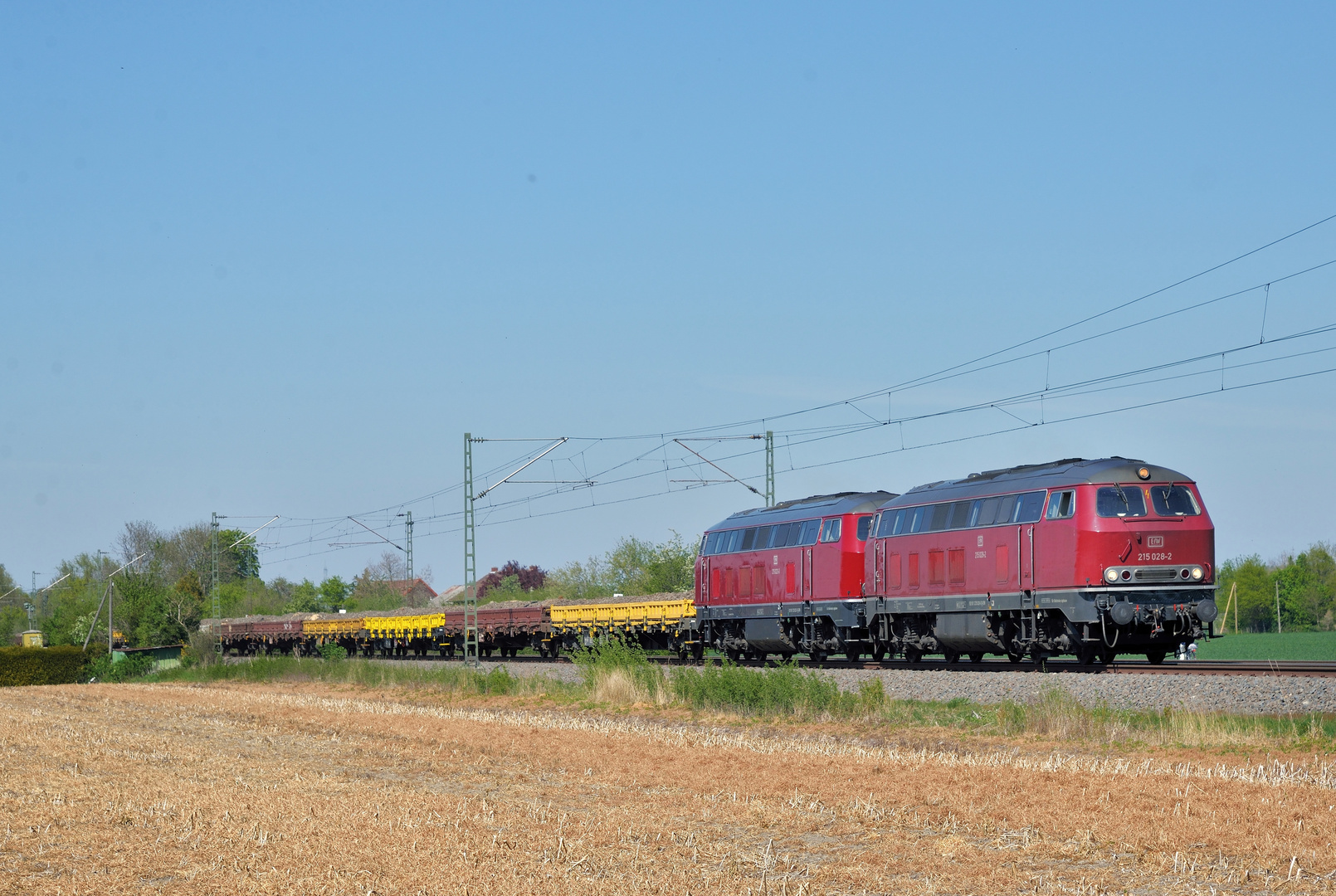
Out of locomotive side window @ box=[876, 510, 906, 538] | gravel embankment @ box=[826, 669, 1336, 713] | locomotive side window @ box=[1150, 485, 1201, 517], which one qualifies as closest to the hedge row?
locomotive side window @ box=[876, 510, 906, 538]

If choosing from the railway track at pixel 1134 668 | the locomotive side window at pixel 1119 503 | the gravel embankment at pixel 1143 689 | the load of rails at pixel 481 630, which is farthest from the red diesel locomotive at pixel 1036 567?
the load of rails at pixel 481 630

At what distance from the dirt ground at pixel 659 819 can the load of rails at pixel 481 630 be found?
15.3 meters

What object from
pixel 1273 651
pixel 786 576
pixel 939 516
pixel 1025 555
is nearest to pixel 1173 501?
pixel 1025 555

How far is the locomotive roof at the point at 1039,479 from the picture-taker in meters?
29.3

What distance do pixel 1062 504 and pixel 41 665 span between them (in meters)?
47.7

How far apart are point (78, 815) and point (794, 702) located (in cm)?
1415

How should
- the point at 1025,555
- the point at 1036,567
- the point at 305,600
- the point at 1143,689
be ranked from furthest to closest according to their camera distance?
the point at 305,600, the point at 1025,555, the point at 1036,567, the point at 1143,689

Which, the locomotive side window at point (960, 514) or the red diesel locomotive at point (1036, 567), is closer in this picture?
the red diesel locomotive at point (1036, 567)

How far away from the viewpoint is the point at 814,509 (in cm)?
3919

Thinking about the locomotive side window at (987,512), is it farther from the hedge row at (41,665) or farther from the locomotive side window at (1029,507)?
the hedge row at (41,665)

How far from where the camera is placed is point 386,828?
12.8 metres

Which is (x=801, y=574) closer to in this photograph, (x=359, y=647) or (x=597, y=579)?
(x=359, y=647)

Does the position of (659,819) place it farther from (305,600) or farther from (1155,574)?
(305,600)

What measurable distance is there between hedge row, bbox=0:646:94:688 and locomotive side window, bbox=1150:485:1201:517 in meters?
47.5
